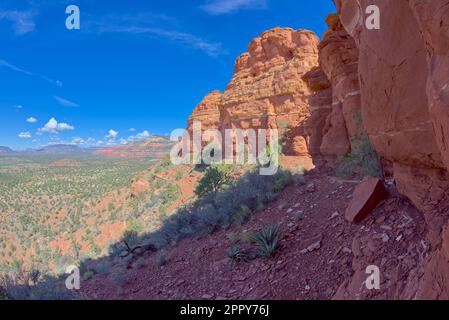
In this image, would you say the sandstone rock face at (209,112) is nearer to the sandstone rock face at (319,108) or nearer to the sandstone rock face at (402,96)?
the sandstone rock face at (319,108)

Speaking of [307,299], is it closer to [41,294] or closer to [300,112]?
[41,294]

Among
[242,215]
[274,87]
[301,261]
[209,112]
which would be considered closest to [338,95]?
[242,215]

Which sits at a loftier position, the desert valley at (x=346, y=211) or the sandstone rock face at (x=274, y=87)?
the sandstone rock face at (x=274, y=87)

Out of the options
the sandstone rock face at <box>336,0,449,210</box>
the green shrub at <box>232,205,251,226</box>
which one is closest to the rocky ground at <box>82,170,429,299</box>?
the green shrub at <box>232,205,251,226</box>

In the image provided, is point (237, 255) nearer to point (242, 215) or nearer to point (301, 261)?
point (301, 261)

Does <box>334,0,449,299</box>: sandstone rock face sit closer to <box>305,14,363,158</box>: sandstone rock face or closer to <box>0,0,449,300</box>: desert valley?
<box>0,0,449,300</box>: desert valley

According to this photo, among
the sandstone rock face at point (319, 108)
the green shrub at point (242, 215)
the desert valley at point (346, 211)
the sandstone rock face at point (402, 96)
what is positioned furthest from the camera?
the sandstone rock face at point (319, 108)

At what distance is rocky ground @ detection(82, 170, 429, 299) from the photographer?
3092mm

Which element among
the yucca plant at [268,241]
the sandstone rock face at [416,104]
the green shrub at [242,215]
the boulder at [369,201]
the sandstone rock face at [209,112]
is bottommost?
the yucca plant at [268,241]

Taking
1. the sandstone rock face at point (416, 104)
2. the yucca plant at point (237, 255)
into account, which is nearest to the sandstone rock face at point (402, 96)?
the sandstone rock face at point (416, 104)

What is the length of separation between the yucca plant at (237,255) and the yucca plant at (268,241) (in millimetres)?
296

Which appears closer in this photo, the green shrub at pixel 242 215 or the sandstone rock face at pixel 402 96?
the sandstone rock face at pixel 402 96

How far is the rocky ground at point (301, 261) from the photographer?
3092 mm

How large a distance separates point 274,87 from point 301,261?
22.7 m
